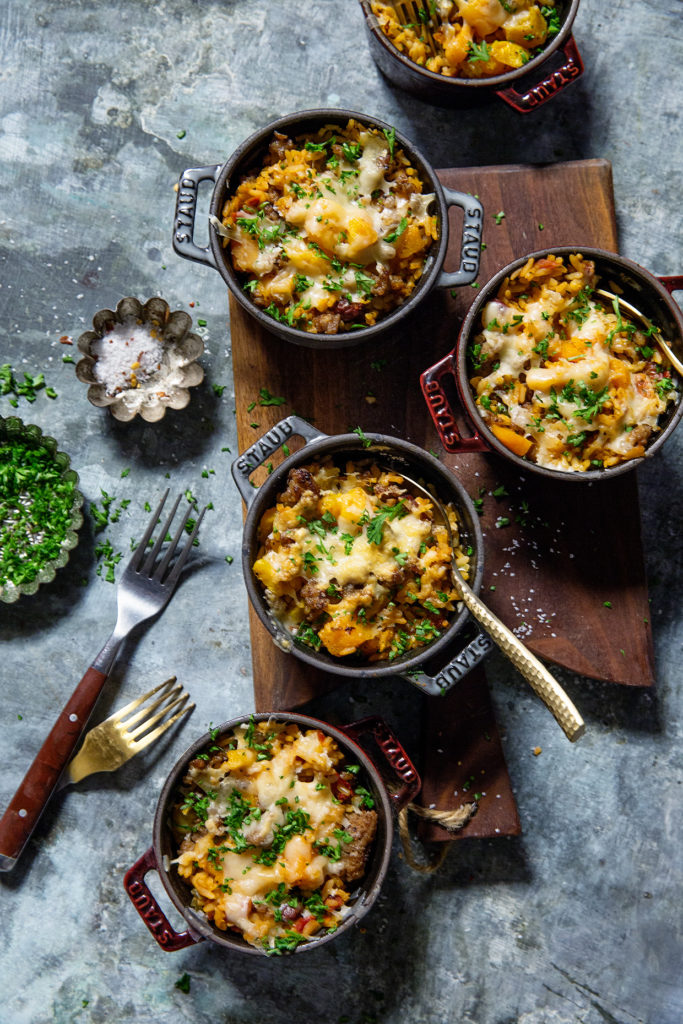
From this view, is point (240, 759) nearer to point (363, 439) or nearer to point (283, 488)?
point (283, 488)

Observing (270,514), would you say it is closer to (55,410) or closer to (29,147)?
(55,410)

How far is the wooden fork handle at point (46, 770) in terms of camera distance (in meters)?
3.88

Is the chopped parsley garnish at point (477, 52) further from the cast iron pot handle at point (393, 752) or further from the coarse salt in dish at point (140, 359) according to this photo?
the cast iron pot handle at point (393, 752)

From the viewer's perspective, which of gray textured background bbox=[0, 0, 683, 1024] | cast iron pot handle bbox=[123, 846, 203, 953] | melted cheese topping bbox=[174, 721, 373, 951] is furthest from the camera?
gray textured background bbox=[0, 0, 683, 1024]

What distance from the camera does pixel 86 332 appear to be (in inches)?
155

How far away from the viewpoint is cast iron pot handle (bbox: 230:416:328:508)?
128 inches

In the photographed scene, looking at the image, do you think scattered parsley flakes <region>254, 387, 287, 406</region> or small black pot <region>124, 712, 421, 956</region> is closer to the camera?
small black pot <region>124, 712, 421, 956</region>

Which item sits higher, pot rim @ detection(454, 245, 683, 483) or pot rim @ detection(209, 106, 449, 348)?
pot rim @ detection(209, 106, 449, 348)

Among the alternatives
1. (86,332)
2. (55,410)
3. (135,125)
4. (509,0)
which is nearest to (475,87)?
(509,0)

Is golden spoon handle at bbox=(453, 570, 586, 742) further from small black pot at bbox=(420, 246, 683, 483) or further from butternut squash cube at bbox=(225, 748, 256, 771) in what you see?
butternut squash cube at bbox=(225, 748, 256, 771)

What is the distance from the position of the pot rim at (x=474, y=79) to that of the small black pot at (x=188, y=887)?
2.59 metres

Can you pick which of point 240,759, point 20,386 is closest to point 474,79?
point 20,386

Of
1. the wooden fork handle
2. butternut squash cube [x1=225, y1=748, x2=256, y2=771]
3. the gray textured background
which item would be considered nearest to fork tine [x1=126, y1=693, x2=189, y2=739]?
the gray textured background

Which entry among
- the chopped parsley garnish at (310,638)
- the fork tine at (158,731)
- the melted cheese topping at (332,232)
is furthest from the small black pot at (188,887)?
the melted cheese topping at (332,232)
